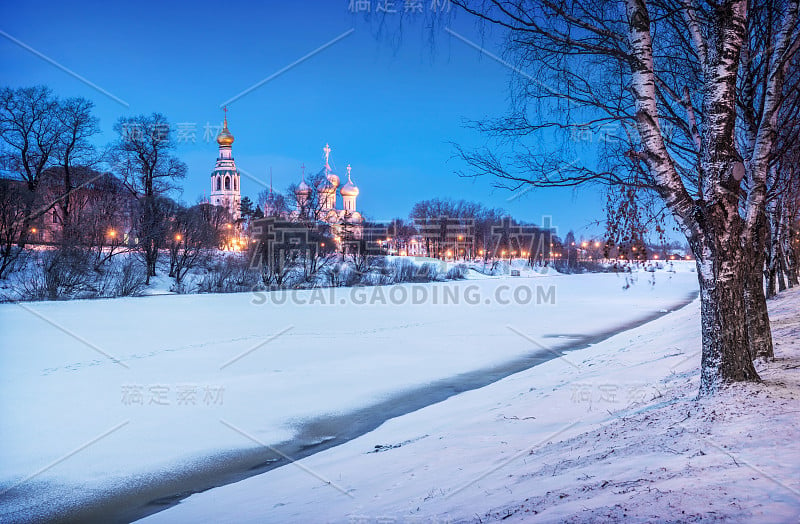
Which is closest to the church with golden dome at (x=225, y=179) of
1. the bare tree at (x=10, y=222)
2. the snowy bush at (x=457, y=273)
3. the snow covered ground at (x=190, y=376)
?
the snowy bush at (x=457, y=273)

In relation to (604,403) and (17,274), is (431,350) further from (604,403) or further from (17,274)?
(17,274)

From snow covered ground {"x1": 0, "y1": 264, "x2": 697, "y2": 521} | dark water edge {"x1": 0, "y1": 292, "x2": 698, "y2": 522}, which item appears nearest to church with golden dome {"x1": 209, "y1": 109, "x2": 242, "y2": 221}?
snow covered ground {"x1": 0, "y1": 264, "x2": 697, "y2": 521}

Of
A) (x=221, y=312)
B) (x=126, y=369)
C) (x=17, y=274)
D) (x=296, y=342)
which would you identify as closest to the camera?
(x=126, y=369)

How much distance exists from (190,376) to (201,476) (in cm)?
536

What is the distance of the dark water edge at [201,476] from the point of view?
5539 millimetres

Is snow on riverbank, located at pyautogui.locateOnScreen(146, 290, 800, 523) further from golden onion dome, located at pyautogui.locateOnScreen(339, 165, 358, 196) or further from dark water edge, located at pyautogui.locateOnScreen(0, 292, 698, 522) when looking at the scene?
golden onion dome, located at pyautogui.locateOnScreen(339, 165, 358, 196)

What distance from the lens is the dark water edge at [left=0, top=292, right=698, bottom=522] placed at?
554 cm

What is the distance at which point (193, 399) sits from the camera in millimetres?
9578

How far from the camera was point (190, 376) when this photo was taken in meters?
11.3

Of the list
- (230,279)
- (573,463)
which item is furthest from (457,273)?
(573,463)

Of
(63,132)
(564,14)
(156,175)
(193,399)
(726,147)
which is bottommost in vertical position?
(193,399)

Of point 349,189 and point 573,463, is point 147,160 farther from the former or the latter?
point 349,189

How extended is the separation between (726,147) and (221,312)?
73.1 ft

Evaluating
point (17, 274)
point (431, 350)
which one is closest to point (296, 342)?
point (431, 350)
